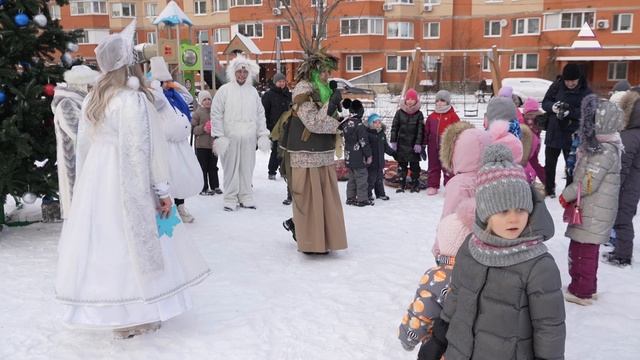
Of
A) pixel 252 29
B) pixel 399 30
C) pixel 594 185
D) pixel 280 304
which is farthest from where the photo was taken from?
pixel 252 29

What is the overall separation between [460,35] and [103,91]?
39954 millimetres

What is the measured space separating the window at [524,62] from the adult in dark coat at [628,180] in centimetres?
3481

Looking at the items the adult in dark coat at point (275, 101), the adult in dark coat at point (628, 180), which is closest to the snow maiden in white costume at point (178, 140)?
the adult in dark coat at point (275, 101)

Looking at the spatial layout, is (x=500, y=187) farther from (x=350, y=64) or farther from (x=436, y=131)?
(x=350, y=64)

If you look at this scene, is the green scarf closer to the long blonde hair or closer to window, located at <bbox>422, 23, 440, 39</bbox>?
the long blonde hair

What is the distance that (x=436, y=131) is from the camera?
891 centimetres

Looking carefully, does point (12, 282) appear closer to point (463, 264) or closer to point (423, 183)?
point (463, 264)

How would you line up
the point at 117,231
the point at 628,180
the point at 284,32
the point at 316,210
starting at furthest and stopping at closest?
the point at 284,32 < the point at 316,210 < the point at 628,180 < the point at 117,231

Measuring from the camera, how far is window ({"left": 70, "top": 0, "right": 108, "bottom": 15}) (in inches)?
1836

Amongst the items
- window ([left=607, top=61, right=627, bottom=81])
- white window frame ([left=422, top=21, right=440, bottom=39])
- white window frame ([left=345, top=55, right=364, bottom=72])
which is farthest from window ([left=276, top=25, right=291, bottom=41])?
window ([left=607, top=61, right=627, bottom=81])

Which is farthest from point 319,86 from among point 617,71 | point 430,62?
point 617,71

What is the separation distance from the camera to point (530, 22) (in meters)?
38.0

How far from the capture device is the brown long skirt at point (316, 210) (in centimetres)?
564

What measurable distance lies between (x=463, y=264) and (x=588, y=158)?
2.63m
